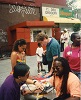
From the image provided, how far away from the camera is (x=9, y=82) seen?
2.58 metres

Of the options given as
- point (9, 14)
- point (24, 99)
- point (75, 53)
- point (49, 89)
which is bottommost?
point (24, 99)

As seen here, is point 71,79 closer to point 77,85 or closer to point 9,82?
point 77,85

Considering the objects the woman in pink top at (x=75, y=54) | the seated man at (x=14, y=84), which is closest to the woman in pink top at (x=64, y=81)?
the seated man at (x=14, y=84)

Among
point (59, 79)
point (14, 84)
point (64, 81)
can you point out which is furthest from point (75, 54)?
point (14, 84)

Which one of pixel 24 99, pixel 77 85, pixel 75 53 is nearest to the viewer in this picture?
pixel 77 85

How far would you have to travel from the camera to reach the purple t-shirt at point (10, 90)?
2.52m

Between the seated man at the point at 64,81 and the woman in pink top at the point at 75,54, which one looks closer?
the seated man at the point at 64,81

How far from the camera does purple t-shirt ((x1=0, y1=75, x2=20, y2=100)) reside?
2.52m

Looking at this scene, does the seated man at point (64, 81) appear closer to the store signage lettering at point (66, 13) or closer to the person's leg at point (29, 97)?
the person's leg at point (29, 97)

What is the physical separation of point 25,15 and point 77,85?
1505 cm

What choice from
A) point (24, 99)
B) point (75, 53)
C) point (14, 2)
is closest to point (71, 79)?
point (75, 53)

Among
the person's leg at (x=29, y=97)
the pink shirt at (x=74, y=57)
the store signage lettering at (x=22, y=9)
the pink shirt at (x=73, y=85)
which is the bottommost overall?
the person's leg at (x=29, y=97)

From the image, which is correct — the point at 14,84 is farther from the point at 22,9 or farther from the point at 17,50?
the point at 22,9

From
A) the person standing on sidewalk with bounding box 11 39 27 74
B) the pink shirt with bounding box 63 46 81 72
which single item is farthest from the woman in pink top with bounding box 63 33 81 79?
the person standing on sidewalk with bounding box 11 39 27 74
